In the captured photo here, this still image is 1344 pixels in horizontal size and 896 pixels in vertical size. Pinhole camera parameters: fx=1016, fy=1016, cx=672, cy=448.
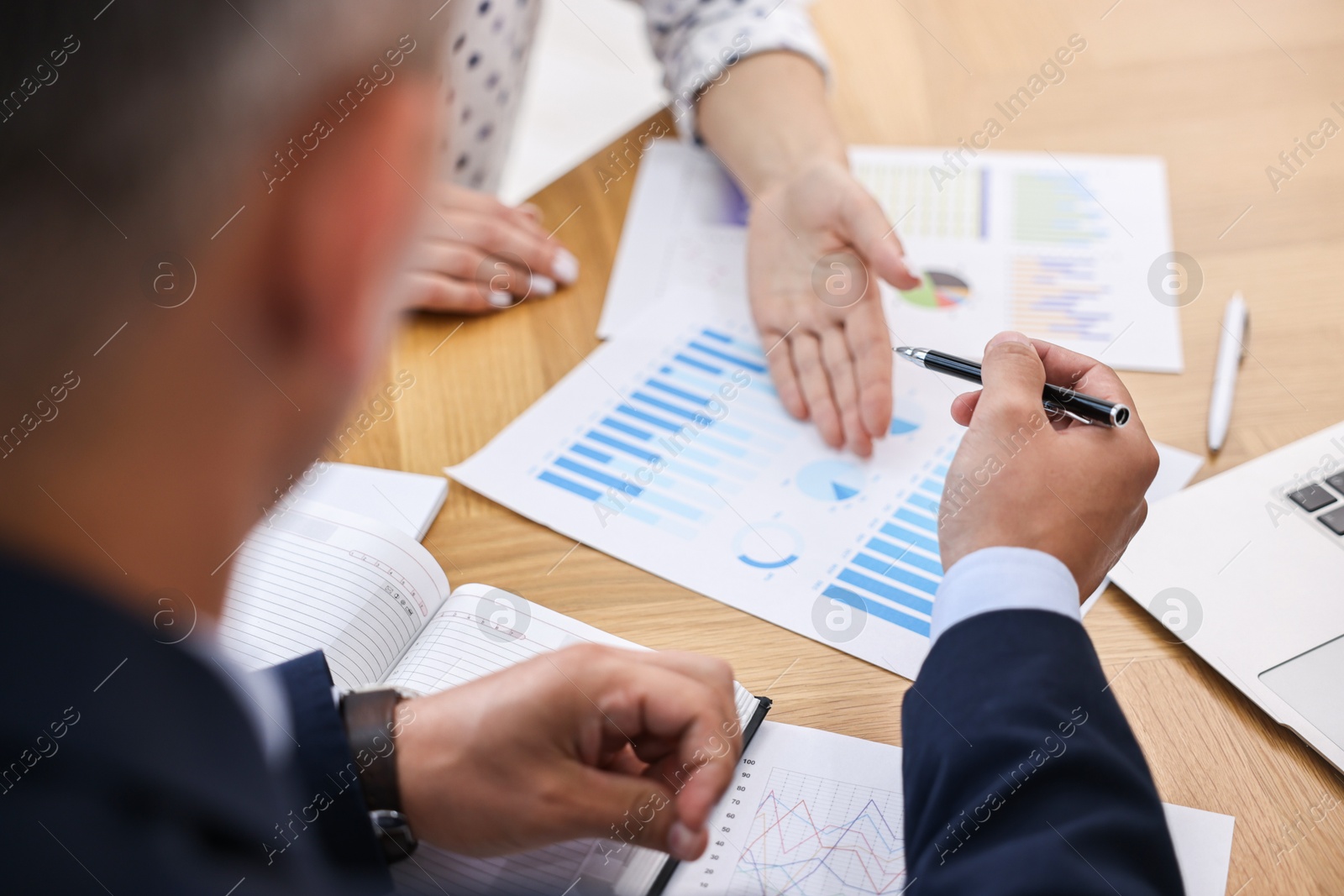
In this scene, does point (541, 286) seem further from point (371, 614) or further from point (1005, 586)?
point (1005, 586)

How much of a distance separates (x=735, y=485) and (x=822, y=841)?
12.9 inches

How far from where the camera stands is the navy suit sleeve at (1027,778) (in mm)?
528

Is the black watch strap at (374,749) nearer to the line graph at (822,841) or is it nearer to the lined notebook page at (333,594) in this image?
the lined notebook page at (333,594)

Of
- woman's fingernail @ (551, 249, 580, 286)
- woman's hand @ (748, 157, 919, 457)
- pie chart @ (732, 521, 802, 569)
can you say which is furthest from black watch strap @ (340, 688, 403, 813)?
woman's fingernail @ (551, 249, 580, 286)

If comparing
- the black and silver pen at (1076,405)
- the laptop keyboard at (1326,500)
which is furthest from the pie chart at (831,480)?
the laptop keyboard at (1326,500)

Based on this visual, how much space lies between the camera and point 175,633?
1.29 ft

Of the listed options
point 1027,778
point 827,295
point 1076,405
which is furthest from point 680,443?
point 1027,778

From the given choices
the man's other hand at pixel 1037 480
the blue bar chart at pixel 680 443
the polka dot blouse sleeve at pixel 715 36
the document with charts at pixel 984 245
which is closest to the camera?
the man's other hand at pixel 1037 480

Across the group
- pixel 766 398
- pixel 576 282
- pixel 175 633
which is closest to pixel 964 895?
pixel 175 633

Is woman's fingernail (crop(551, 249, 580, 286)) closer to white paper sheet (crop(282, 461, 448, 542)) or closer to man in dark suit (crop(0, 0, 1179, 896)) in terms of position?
white paper sheet (crop(282, 461, 448, 542))

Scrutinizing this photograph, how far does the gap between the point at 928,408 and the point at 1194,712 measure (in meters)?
0.34

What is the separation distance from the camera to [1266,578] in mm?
746

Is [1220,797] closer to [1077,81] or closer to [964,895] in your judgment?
[964,895]

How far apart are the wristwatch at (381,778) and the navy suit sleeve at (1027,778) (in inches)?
12.0
